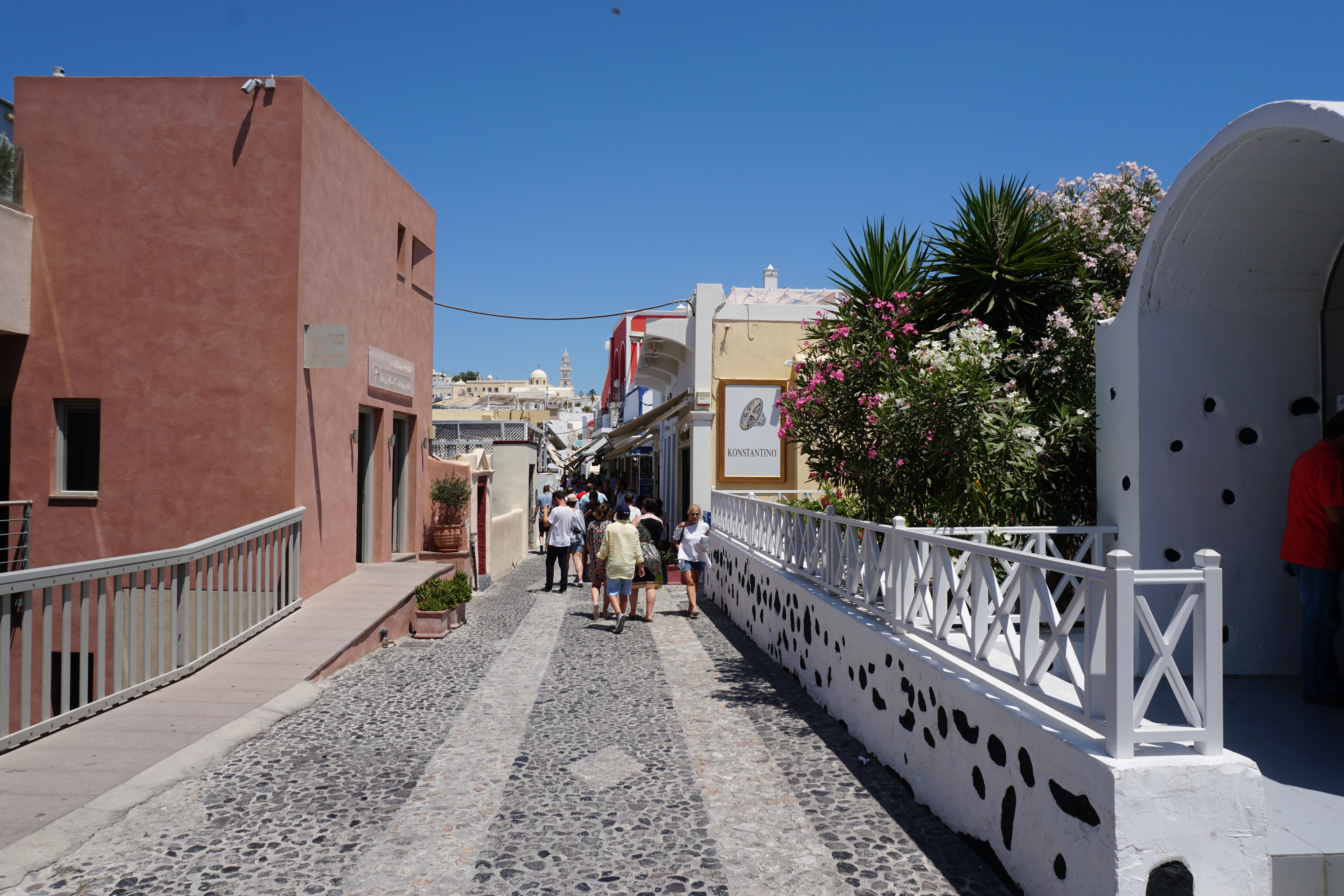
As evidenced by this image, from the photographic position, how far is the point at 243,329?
30.0 ft

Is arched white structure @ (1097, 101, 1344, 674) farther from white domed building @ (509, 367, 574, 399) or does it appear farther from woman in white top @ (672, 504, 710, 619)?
white domed building @ (509, 367, 574, 399)

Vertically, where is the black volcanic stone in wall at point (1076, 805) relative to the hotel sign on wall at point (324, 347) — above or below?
below

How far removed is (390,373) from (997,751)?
34.1 feet

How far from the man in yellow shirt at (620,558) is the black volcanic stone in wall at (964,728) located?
22.2 feet

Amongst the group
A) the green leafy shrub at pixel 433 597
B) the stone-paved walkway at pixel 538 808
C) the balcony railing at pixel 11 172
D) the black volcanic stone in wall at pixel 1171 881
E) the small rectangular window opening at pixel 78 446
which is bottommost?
the stone-paved walkway at pixel 538 808

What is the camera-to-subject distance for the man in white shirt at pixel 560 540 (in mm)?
14312

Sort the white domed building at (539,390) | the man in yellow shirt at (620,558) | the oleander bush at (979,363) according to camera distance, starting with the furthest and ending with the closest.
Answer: the white domed building at (539,390)
the man in yellow shirt at (620,558)
the oleander bush at (979,363)

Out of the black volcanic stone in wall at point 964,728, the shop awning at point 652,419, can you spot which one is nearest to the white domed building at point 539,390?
the shop awning at point 652,419

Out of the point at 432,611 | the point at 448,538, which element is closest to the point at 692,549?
the point at 448,538

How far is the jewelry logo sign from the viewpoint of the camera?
16391 mm

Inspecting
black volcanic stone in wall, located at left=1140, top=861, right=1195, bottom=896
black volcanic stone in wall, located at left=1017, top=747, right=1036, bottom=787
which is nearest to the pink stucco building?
black volcanic stone in wall, located at left=1017, top=747, right=1036, bottom=787

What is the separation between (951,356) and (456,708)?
4691 mm

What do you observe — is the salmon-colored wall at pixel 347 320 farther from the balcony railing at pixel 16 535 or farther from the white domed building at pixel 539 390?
the white domed building at pixel 539 390

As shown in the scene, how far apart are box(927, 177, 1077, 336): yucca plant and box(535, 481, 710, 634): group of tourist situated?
5.10 metres
